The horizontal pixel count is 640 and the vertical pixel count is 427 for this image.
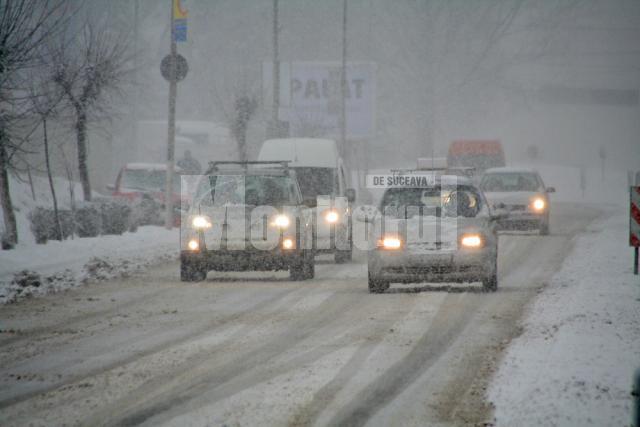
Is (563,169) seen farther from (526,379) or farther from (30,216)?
(526,379)

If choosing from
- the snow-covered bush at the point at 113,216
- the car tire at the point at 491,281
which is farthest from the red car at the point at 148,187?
the car tire at the point at 491,281

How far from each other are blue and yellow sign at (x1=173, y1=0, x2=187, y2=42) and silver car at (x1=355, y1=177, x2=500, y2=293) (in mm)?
15700

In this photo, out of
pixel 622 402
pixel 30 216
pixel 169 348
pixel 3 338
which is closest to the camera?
pixel 622 402

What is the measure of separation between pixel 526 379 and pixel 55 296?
942 centimetres

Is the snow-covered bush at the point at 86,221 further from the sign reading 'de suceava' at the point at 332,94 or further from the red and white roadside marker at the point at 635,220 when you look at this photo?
the sign reading 'de suceava' at the point at 332,94

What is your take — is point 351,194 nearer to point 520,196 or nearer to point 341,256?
point 341,256

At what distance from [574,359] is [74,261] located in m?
13.1

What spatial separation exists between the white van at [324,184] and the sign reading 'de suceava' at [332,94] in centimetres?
3590

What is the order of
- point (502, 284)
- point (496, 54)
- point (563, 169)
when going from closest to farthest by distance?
point (502, 284) < point (496, 54) < point (563, 169)

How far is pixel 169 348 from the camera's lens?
11.4 metres

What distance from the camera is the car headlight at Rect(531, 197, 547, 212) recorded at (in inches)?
1206

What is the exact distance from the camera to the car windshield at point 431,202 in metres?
16.8

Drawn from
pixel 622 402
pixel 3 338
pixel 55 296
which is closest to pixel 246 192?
pixel 55 296

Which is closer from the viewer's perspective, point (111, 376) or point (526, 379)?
point (526, 379)
